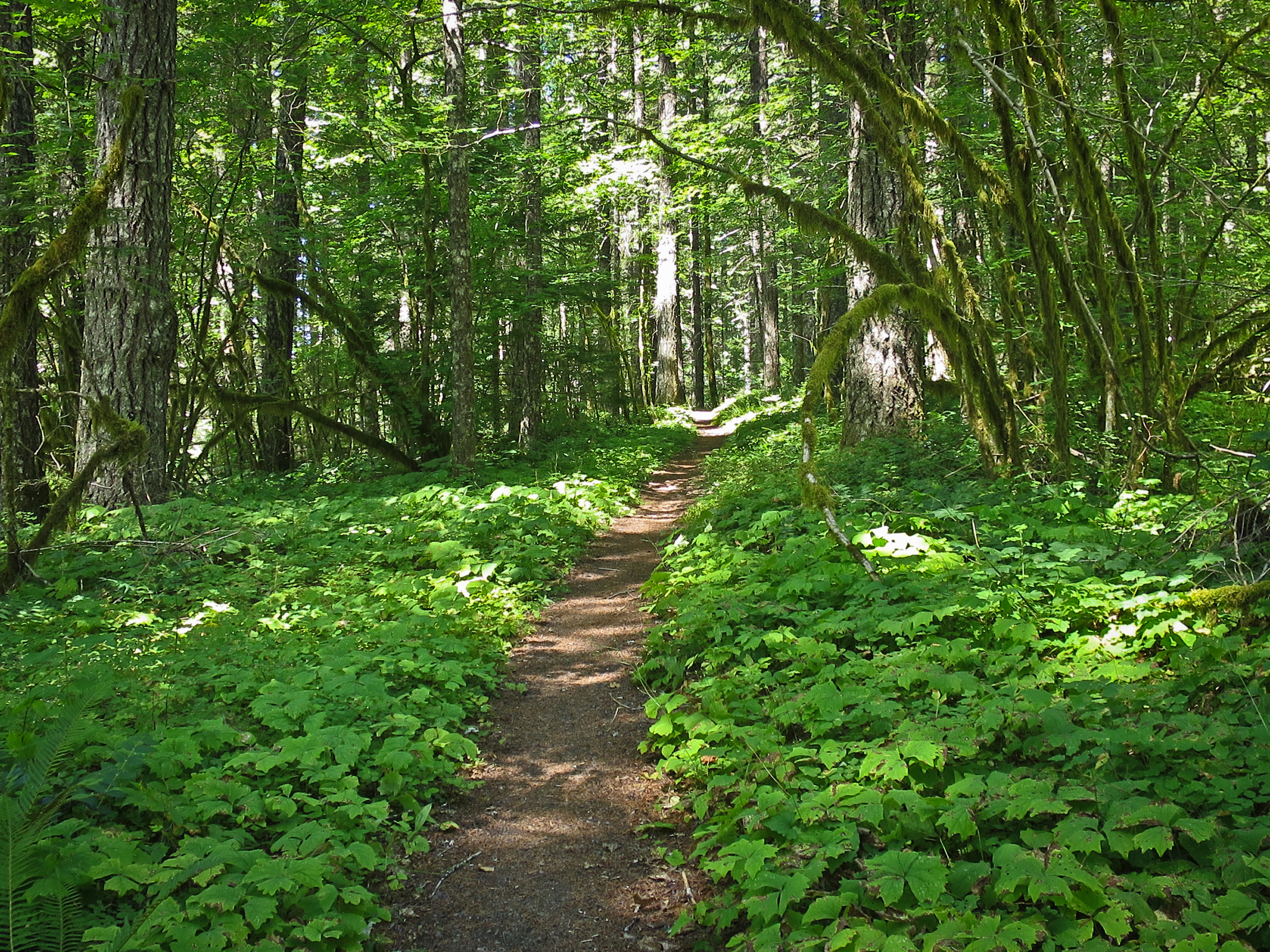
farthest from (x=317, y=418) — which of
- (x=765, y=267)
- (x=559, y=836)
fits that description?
(x=765, y=267)

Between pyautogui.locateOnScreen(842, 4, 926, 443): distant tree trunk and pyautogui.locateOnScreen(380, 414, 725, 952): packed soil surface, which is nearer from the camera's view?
pyautogui.locateOnScreen(380, 414, 725, 952): packed soil surface

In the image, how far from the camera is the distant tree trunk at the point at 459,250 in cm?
1091

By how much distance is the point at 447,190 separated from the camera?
41.0ft

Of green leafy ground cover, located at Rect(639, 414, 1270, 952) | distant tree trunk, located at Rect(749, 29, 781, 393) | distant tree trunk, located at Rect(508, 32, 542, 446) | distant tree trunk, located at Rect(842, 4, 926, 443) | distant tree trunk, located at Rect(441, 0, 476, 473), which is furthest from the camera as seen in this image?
distant tree trunk, located at Rect(749, 29, 781, 393)

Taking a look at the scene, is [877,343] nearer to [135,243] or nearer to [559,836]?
[559,836]

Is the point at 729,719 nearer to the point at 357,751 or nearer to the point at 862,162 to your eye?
the point at 357,751

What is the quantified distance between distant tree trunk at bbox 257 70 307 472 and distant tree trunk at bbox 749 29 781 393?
11285mm

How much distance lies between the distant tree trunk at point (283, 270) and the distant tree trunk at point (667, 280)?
260 inches

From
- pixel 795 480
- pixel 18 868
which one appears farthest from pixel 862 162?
pixel 18 868

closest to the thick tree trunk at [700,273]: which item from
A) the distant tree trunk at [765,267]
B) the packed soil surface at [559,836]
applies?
the distant tree trunk at [765,267]

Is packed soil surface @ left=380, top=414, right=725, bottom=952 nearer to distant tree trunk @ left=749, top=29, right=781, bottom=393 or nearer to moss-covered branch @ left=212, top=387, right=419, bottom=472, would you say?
moss-covered branch @ left=212, top=387, right=419, bottom=472

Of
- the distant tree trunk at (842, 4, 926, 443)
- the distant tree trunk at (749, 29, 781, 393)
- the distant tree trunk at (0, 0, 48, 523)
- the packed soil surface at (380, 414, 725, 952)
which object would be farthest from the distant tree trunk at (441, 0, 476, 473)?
the distant tree trunk at (749, 29, 781, 393)

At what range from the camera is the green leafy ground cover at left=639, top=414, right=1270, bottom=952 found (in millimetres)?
2561

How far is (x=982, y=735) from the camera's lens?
3.39 metres
